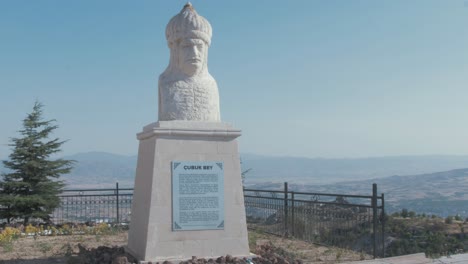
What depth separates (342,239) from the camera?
9367 millimetres

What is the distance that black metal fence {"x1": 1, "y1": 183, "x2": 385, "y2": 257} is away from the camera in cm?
844

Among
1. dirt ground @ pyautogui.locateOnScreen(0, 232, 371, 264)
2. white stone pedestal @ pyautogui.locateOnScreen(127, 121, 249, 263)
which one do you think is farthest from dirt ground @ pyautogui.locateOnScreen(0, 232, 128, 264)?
white stone pedestal @ pyautogui.locateOnScreen(127, 121, 249, 263)

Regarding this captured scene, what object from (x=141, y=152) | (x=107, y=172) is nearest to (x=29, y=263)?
(x=141, y=152)

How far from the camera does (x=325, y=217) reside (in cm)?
934

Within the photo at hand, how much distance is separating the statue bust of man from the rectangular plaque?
0.74m

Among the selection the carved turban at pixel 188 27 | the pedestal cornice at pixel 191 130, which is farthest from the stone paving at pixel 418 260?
the carved turban at pixel 188 27

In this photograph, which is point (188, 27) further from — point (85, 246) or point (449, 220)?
point (449, 220)

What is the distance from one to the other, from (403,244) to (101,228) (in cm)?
673

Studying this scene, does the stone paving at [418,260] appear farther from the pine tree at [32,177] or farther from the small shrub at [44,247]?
the pine tree at [32,177]

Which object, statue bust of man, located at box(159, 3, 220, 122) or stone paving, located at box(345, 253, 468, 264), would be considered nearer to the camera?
stone paving, located at box(345, 253, 468, 264)

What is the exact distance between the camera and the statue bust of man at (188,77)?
6.79m

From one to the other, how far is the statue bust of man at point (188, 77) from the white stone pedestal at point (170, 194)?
0.90 feet

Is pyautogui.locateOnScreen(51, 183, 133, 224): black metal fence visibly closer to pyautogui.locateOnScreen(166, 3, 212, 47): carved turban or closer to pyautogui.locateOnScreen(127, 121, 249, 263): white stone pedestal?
pyautogui.locateOnScreen(127, 121, 249, 263): white stone pedestal

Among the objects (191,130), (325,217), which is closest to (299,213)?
(325,217)
